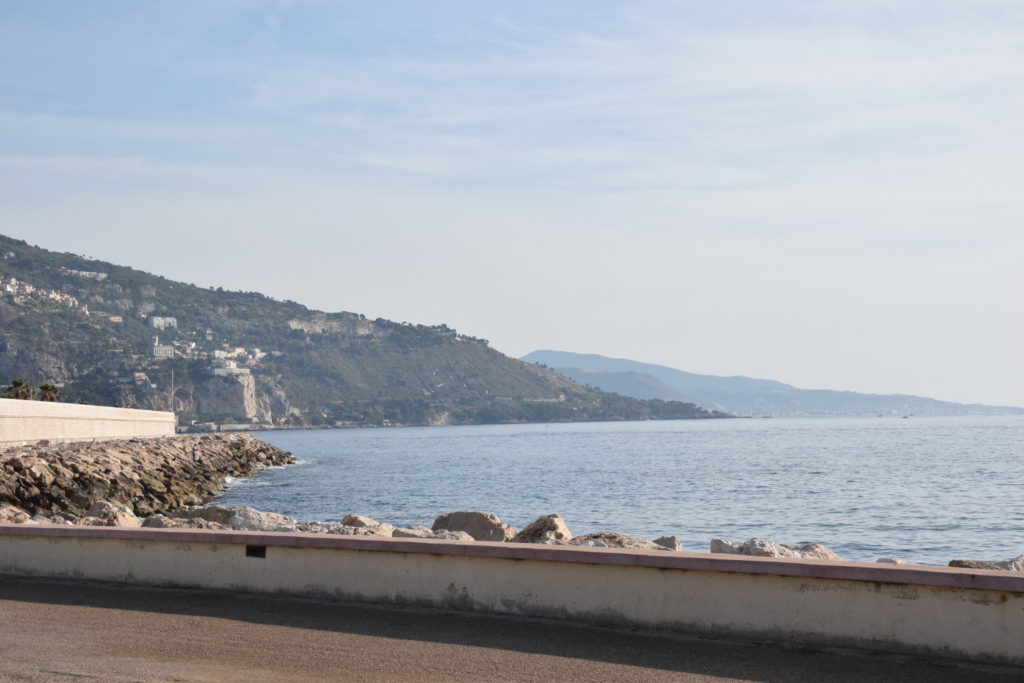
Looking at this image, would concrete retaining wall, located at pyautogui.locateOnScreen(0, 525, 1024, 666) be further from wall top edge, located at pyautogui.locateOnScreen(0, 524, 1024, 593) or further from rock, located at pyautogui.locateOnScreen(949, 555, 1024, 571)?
rock, located at pyautogui.locateOnScreen(949, 555, 1024, 571)

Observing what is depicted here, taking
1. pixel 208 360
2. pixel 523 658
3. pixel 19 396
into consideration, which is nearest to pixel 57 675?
pixel 523 658

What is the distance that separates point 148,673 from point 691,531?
23970mm

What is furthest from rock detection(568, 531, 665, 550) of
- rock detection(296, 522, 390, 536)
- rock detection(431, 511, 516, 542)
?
rock detection(296, 522, 390, 536)

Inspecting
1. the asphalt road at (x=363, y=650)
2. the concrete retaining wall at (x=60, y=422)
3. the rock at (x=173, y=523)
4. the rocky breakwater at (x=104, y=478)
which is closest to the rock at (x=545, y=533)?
the rock at (x=173, y=523)

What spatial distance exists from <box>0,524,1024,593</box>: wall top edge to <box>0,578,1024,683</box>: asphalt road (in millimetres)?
450

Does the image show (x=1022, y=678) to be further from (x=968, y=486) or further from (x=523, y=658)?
(x=968, y=486)

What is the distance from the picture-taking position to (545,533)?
14102mm

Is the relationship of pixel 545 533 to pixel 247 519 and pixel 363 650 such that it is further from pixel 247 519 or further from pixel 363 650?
pixel 363 650

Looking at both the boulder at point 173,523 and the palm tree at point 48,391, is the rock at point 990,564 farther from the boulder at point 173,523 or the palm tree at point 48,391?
the palm tree at point 48,391

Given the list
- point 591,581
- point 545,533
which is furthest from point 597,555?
point 545,533

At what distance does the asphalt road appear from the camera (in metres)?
6.36

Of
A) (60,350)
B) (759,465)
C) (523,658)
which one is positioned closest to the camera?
(523,658)

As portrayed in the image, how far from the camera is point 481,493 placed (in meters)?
45.7

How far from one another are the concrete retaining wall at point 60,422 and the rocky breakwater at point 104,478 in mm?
955
